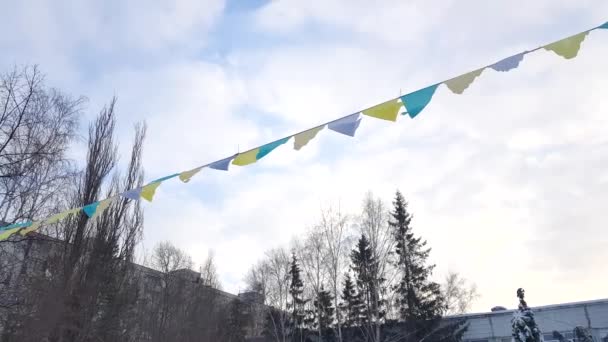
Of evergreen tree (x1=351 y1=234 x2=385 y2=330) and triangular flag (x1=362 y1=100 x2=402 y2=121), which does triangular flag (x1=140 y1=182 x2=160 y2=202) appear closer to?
triangular flag (x1=362 y1=100 x2=402 y2=121)

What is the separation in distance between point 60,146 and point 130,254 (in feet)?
21.9

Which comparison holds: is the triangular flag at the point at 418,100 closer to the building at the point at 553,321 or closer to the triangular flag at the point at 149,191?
the triangular flag at the point at 149,191

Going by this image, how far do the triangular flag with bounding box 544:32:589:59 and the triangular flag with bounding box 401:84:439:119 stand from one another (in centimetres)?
120

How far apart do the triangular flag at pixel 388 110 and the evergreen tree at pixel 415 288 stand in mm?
20661

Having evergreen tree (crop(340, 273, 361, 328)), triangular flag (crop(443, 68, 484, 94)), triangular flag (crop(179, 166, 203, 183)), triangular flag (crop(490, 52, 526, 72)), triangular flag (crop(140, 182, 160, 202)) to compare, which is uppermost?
evergreen tree (crop(340, 273, 361, 328))

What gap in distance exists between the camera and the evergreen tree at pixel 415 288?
82.4 feet

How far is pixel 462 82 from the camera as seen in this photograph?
4.63 metres

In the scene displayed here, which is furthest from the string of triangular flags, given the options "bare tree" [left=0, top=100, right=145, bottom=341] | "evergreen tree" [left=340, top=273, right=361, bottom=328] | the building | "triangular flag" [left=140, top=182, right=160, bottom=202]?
"evergreen tree" [left=340, top=273, right=361, bottom=328]

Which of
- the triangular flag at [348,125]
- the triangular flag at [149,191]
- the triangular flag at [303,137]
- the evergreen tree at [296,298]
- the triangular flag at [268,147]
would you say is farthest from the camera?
the evergreen tree at [296,298]

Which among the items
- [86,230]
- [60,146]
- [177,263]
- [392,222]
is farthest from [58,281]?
[177,263]

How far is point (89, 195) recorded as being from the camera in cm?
1451

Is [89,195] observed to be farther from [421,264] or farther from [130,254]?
[421,264]

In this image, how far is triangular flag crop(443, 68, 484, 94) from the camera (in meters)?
4.62

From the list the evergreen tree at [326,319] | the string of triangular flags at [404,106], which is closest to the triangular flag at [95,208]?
the string of triangular flags at [404,106]
